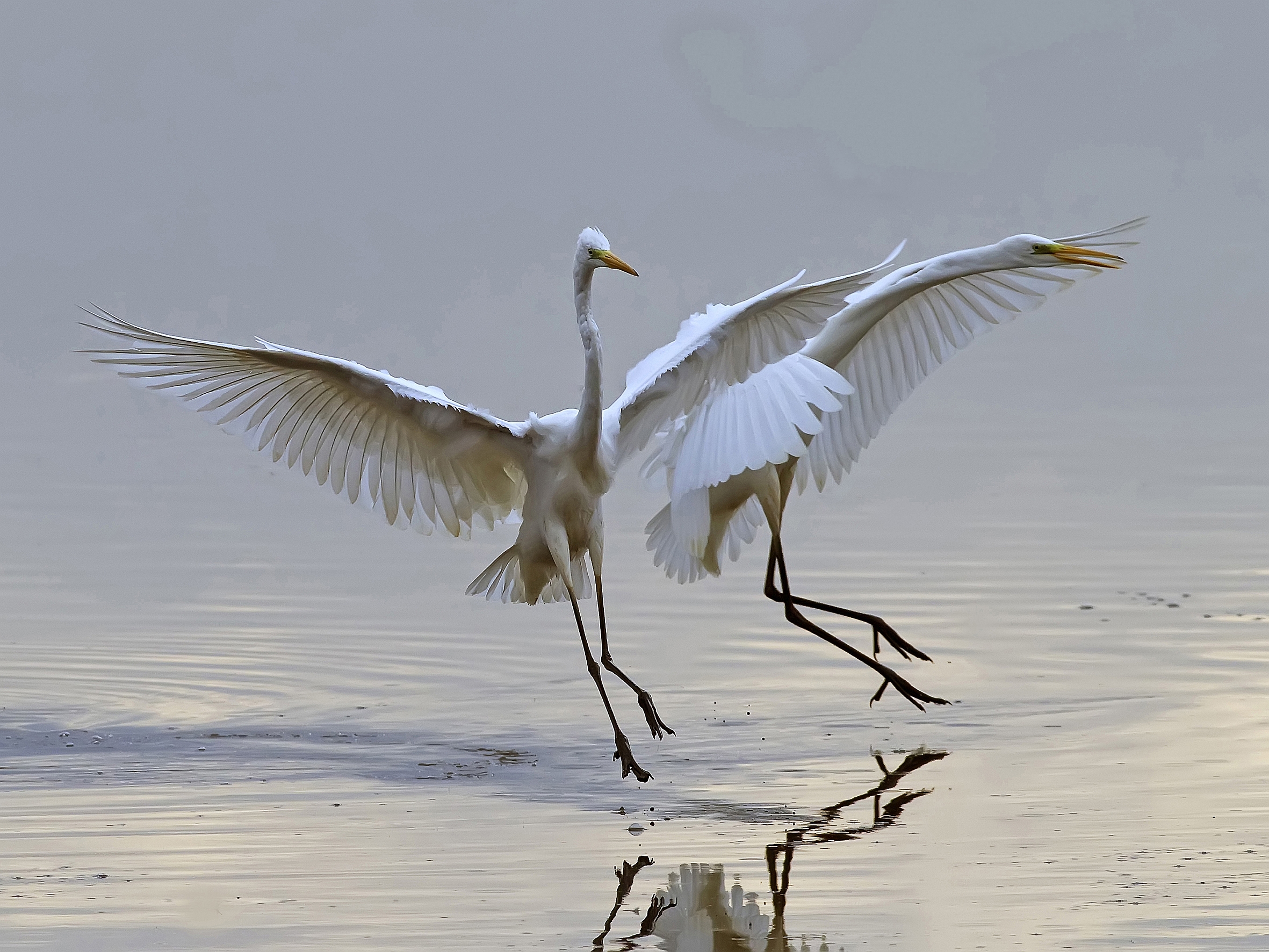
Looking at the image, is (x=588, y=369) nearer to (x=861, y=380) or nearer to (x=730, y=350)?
(x=730, y=350)

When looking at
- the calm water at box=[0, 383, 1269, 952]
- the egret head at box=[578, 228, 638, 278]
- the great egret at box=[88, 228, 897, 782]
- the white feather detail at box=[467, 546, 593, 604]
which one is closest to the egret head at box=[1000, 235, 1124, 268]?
the great egret at box=[88, 228, 897, 782]

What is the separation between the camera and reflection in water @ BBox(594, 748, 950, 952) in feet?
18.6

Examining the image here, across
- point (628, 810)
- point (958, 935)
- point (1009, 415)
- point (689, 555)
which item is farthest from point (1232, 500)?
point (958, 935)

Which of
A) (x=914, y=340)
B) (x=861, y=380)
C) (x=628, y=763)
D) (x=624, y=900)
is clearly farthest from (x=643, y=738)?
(x=914, y=340)

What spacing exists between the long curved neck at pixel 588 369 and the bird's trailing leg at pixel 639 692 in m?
0.60

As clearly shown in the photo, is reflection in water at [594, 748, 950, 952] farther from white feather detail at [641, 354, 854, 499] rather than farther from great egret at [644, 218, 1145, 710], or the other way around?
great egret at [644, 218, 1145, 710]

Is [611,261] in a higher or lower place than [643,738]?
higher

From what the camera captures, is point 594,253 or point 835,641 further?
point 835,641

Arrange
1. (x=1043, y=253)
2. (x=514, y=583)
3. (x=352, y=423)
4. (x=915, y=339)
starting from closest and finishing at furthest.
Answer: (x=352, y=423) → (x=514, y=583) → (x=1043, y=253) → (x=915, y=339)

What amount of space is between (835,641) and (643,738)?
1324 millimetres

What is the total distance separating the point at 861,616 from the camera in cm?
938

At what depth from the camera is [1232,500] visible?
1332 centimetres

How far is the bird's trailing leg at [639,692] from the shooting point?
310 inches

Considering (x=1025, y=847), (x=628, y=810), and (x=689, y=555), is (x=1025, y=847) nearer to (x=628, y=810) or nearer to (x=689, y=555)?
(x=628, y=810)
